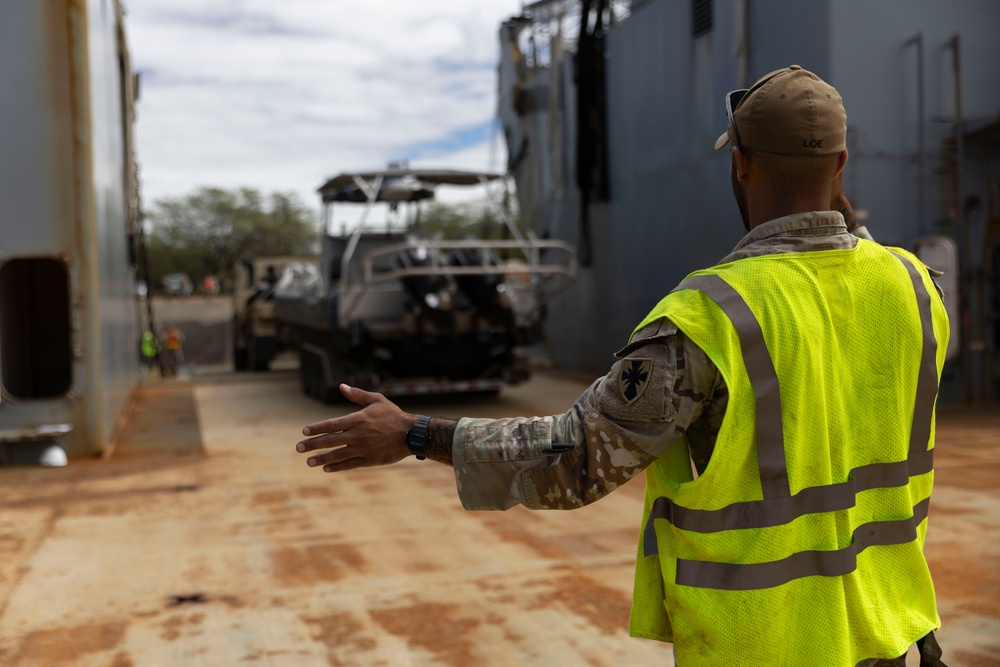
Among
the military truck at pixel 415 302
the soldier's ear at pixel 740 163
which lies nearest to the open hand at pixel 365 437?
the soldier's ear at pixel 740 163

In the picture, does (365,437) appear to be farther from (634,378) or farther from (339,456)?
(634,378)

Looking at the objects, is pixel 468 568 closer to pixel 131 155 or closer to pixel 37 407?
pixel 37 407

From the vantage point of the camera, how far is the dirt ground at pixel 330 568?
4121mm

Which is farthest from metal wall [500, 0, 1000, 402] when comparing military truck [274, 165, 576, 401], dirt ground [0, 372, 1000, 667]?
dirt ground [0, 372, 1000, 667]

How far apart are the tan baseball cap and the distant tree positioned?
58.8m

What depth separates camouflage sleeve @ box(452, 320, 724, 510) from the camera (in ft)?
5.81

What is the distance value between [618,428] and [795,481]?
36 cm

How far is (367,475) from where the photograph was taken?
26.5 ft

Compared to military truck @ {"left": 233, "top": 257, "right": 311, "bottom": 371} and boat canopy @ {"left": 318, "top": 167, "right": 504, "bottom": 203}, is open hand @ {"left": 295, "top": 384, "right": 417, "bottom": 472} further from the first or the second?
military truck @ {"left": 233, "top": 257, "right": 311, "bottom": 371}

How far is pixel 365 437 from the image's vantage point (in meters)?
1.95

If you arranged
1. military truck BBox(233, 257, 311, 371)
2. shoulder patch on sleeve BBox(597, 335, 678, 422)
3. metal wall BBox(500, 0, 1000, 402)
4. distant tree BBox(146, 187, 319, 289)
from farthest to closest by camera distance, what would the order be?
1. distant tree BBox(146, 187, 319, 289)
2. military truck BBox(233, 257, 311, 371)
3. metal wall BBox(500, 0, 1000, 402)
4. shoulder patch on sleeve BBox(597, 335, 678, 422)

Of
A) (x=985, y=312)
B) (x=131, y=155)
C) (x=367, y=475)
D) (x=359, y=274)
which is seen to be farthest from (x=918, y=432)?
(x=131, y=155)

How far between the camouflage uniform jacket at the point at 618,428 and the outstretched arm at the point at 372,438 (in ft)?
0.15

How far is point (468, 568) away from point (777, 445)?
3672 millimetres
